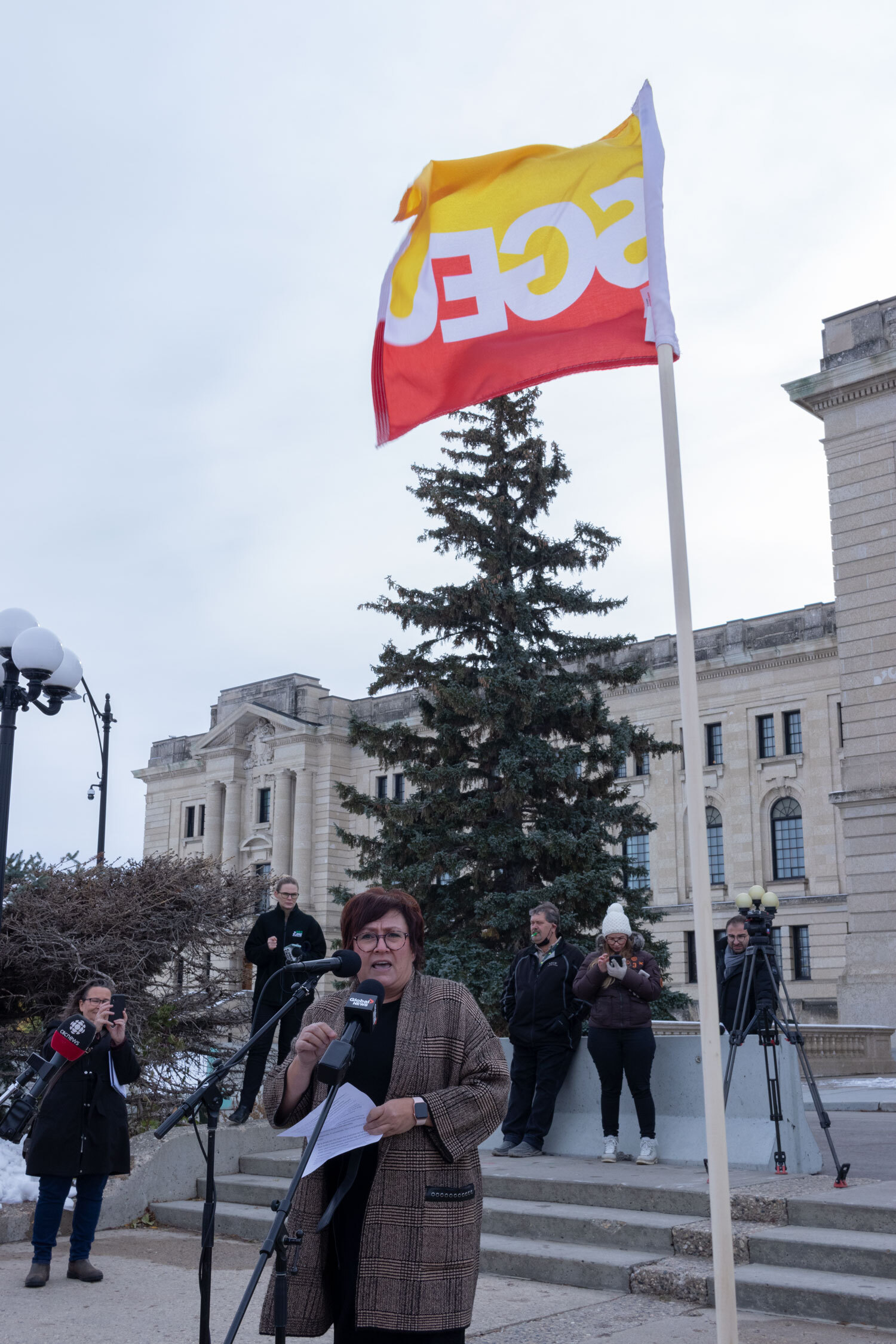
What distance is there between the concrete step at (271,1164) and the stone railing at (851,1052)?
54.8ft

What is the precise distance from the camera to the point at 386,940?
12.9ft

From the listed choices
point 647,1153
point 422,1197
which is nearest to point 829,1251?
point 647,1153

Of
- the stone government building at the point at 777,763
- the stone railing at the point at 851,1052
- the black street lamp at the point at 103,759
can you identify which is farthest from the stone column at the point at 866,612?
the black street lamp at the point at 103,759

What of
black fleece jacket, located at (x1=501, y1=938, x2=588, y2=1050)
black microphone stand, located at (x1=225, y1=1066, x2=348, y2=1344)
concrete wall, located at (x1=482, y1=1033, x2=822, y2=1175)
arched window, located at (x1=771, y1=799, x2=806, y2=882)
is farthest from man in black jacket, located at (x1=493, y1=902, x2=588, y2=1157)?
arched window, located at (x1=771, y1=799, x2=806, y2=882)

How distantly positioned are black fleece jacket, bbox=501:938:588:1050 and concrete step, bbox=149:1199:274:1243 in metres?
2.54

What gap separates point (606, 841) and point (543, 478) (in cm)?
767

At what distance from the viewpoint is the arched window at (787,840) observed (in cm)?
5034

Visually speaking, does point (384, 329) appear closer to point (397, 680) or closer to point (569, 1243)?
point (569, 1243)

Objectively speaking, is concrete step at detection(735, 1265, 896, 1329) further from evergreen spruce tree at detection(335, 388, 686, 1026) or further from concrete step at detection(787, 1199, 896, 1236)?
evergreen spruce tree at detection(335, 388, 686, 1026)

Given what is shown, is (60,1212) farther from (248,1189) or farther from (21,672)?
→ (21,672)

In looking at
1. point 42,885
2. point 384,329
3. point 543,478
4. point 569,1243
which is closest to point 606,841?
point 543,478

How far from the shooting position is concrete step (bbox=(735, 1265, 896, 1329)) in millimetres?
6168

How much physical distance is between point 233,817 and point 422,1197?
68.5 metres

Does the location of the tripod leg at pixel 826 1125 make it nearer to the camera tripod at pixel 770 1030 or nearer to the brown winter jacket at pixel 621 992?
the camera tripod at pixel 770 1030
